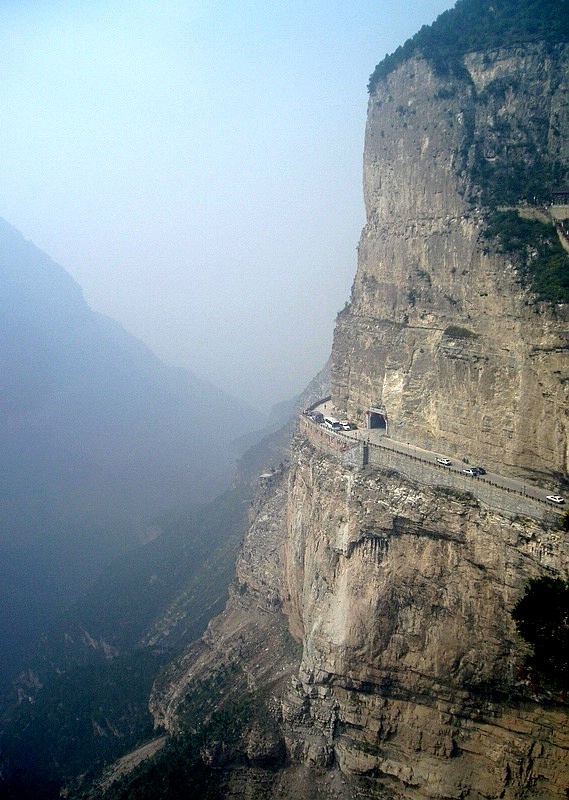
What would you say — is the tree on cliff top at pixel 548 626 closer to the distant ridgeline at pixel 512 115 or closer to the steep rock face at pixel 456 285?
the steep rock face at pixel 456 285

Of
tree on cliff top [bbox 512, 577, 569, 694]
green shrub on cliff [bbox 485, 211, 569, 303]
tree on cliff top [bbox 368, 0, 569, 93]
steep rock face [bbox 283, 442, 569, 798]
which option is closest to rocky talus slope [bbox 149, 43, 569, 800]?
steep rock face [bbox 283, 442, 569, 798]

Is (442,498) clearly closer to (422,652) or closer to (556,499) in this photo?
(556,499)

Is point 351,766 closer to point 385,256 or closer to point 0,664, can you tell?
point 385,256

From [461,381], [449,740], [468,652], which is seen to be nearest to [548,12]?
[461,381]

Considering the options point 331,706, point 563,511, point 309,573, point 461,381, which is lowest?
point 331,706

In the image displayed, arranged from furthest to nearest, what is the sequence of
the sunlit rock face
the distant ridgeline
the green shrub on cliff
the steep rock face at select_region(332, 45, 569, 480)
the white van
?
the white van → the distant ridgeline → the steep rock face at select_region(332, 45, 569, 480) → the green shrub on cliff → the sunlit rock face

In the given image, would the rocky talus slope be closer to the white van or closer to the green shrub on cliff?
the green shrub on cliff
